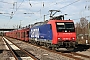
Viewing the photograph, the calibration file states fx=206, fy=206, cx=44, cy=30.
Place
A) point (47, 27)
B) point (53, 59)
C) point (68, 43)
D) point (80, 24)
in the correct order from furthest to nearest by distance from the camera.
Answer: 1. point (80, 24)
2. point (47, 27)
3. point (68, 43)
4. point (53, 59)

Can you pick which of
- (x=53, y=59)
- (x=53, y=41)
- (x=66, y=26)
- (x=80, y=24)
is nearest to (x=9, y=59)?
(x=53, y=59)

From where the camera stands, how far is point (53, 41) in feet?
64.4

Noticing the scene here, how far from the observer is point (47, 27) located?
21812 millimetres

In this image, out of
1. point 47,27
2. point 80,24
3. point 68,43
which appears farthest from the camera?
point 80,24

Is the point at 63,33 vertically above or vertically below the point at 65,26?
below

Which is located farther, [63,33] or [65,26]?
[65,26]

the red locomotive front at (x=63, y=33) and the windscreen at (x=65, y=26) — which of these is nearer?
the red locomotive front at (x=63, y=33)

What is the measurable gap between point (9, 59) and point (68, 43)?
6437mm

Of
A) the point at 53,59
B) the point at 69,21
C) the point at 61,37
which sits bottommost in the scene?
the point at 53,59

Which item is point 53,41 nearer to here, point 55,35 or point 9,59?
point 55,35

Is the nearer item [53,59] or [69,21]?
[53,59]

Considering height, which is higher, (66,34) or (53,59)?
(66,34)

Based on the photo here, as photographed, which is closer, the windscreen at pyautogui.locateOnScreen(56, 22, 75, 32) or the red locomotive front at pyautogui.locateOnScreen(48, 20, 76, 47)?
the red locomotive front at pyautogui.locateOnScreen(48, 20, 76, 47)

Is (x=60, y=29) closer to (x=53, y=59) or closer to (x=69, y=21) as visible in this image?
(x=69, y=21)
